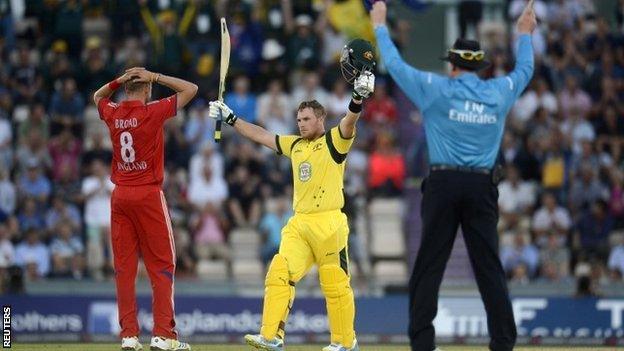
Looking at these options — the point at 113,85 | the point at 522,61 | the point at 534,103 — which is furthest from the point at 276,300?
the point at 534,103

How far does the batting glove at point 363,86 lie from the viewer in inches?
503

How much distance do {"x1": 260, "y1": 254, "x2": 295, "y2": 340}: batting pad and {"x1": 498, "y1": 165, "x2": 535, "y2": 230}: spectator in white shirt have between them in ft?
35.3

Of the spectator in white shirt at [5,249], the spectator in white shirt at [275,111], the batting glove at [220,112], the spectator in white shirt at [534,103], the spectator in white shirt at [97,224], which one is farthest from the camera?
the spectator in white shirt at [534,103]

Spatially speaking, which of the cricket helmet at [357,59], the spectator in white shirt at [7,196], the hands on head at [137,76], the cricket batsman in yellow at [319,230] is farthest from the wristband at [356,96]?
the spectator in white shirt at [7,196]

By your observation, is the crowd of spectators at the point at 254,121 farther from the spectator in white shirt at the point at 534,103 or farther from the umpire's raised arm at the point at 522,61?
the umpire's raised arm at the point at 522,61

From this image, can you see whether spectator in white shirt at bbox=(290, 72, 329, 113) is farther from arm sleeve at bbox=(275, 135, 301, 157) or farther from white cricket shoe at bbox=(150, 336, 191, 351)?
white cricket shoe at bbox=(150, 336, 191, 351)

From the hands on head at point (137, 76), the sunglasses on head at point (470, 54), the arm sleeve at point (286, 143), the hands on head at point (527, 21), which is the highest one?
the hands on head at point (527, 21)

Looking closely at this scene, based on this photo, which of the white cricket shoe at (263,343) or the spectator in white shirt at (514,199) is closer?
the white cricket shoe at (263,343)

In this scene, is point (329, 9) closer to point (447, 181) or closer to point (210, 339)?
point (210, 339)

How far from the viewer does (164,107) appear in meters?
13.9

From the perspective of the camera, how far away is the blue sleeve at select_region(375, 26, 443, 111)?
12.1m

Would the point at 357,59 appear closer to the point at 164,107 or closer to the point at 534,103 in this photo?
the point at 164,107

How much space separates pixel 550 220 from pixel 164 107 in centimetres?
1107

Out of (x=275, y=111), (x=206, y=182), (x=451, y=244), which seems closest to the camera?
A: (x=451, y=244)
